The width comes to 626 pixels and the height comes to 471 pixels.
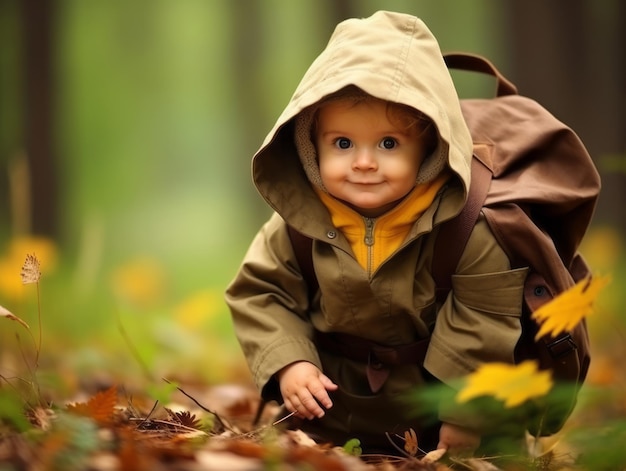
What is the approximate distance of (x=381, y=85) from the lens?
2635 mm

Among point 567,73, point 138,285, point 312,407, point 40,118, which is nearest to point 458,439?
point 312,407

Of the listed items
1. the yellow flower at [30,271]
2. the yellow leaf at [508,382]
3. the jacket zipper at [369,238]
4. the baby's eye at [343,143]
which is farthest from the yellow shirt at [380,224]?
the yellow flower at [30,271]

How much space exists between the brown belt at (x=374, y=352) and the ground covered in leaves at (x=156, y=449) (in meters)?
0.27

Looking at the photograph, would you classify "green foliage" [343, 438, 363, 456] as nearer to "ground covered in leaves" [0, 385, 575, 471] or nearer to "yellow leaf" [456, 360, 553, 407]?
"ground covered in leaves" [0, 385, 575, 471]

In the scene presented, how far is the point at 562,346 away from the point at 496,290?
31cm

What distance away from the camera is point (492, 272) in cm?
284

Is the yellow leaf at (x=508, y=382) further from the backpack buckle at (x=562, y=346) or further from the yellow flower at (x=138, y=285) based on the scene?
the yellow flower at (x=138, y=285)

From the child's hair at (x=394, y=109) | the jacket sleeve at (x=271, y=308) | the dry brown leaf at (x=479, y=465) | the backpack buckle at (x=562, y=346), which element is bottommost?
the dry brown leaf at (x=479, y=465)

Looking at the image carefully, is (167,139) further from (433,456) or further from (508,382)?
(508,382)

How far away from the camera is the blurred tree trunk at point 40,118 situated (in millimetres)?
11688

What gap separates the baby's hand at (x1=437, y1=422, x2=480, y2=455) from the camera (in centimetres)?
286

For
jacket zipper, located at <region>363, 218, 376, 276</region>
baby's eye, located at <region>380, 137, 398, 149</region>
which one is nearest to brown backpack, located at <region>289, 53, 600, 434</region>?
jacket zipper, located at <region>363, 218, 376, 276</region>

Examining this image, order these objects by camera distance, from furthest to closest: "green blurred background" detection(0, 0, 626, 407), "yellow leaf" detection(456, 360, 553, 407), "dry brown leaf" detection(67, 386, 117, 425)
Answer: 1. "green blurred background" detection(0, 0, 626, 407)
2. "dry brown leaf" detection(67, 386, 117, 425)
3. "yellow leaf" detection(456, 360, 553, 407)

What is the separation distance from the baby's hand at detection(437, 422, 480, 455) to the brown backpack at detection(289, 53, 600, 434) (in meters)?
0.26
